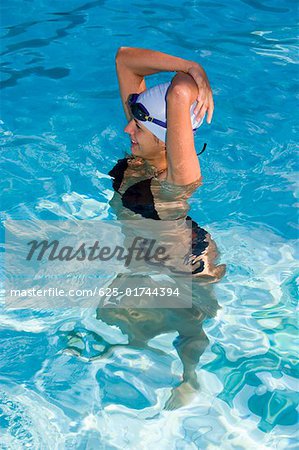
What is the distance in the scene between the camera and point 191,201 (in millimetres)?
5652

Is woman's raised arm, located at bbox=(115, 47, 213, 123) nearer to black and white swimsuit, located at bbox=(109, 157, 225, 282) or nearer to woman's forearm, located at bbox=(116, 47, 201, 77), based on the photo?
woman's forearm, located at bbox=(116, 47, 201, 77)

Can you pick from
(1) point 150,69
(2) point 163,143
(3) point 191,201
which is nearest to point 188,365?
(2) point 163,143

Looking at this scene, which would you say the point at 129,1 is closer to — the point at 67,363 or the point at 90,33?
the point at 90,33

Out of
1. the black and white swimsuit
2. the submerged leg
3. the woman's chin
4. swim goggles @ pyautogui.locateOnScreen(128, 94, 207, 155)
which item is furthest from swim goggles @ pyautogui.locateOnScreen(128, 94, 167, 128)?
the submerged leg

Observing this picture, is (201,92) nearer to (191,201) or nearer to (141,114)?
(141,114)

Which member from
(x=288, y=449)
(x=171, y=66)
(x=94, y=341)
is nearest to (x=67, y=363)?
(x=94, y=341)

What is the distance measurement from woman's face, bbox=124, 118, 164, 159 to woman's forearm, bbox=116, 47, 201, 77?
0.39m

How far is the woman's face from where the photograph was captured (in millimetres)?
4359

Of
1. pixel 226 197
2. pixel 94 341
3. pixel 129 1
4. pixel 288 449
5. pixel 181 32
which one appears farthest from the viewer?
pixel 129 1

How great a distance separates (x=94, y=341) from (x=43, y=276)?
0.78 metres

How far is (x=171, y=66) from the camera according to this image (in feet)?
14.3

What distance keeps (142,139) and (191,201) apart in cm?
137

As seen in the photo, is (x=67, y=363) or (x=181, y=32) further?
(x=181, y=32)

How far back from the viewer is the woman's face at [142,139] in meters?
4.36
